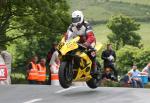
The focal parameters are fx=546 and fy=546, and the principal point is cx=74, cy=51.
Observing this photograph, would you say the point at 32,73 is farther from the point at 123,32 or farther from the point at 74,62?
the point at 123,32

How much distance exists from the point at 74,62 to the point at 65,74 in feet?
1.60

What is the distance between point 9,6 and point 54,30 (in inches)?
143

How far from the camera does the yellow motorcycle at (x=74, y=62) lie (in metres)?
12.8

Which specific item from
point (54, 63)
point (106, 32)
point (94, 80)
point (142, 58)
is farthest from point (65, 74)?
point (106, 32)

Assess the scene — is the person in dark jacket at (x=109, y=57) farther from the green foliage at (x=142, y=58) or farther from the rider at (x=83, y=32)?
the green foliage at (x=142, y=58)

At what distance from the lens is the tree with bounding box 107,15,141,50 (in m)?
110

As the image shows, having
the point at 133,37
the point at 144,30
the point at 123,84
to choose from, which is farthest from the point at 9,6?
the point at 144,30

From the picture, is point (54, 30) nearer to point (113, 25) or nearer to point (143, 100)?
point (143, 100)

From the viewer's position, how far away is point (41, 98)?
1252 cm

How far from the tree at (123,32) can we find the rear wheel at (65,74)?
96.9 metres

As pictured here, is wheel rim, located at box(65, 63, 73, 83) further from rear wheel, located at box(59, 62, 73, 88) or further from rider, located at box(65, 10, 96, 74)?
rider, located at box(65, 10, 96, 74)

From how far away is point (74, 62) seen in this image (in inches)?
517

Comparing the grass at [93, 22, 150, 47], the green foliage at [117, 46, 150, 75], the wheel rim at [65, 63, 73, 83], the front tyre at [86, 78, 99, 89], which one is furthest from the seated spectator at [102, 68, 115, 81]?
the grass at [93, 22, 150, 47]

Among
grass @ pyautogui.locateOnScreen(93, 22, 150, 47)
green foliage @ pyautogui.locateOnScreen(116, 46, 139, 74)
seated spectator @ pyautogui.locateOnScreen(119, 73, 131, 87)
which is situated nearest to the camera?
seated spectator @ pyautogui.locateOnScreen(119, 73, 131, 87)
